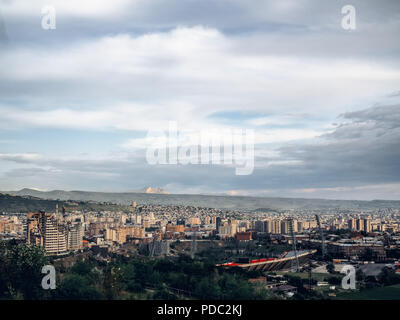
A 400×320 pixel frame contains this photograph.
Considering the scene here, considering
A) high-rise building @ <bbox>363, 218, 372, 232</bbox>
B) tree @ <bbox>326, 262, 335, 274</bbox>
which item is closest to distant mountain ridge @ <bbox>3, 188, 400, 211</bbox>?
high-rise building @ <bbox>363, 218, 372, 232</bbox>

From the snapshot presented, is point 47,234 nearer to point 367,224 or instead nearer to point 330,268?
point 330,268

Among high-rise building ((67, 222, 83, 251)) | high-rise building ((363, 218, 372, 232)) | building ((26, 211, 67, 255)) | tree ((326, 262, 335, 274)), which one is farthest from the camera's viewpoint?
high-rise building ((363, 218, 372, 232))

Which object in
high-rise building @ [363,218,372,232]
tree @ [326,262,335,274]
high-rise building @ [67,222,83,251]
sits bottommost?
tree @ [326,262,335,274]

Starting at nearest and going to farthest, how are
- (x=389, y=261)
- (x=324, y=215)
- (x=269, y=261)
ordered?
(x=389, y=261) < (x=269, y=261) < (x=324, y=215)

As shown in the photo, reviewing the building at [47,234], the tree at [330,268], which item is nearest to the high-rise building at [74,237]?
the building at [47,234]

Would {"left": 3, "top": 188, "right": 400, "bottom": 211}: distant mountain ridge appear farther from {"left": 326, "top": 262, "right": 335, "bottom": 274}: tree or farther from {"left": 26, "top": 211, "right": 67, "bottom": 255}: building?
{"left": 326, "top": 262, "right": 335, "bottom": 274}: tree

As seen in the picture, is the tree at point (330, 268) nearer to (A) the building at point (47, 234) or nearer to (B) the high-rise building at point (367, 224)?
(B) the high-rise building at point (367, 224)
